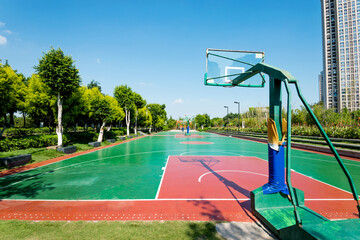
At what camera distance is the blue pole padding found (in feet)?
15.6

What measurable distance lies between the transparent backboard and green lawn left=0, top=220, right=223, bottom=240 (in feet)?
19.1

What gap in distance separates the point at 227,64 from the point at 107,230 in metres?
8.51

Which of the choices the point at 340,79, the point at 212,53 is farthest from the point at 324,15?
the point at 212,53

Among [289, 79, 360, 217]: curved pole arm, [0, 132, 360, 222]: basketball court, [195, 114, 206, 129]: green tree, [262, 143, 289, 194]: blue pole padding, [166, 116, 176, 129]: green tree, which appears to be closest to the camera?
[289, 79, 360, 217]: curved pole arm

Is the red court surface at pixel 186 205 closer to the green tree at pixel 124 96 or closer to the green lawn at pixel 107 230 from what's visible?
the green lawn at pixel 107 230

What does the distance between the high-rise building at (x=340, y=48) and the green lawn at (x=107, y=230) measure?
4917 inches

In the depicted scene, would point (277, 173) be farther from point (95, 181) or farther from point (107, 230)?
point (95, 181)

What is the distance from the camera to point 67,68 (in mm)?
16203

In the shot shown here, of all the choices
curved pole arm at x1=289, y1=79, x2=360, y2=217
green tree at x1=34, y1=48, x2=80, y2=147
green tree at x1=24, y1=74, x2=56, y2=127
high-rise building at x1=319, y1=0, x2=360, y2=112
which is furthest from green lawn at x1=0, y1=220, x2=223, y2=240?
high-rise building at x1=319, y1=0, x2=360, y2=112

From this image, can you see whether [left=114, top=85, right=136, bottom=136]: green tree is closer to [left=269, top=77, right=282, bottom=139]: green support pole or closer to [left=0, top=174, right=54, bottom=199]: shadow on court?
[left=0, top=174, right=54, bottom=199]: shadow on court

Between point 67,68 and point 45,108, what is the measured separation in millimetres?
9413

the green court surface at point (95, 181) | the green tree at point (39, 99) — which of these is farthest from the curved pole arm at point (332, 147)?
the green tree at point (39, 99)

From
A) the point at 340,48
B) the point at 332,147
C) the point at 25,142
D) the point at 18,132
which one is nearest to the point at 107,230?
the point at 332,147

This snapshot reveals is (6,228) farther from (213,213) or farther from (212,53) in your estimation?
(212,53)
